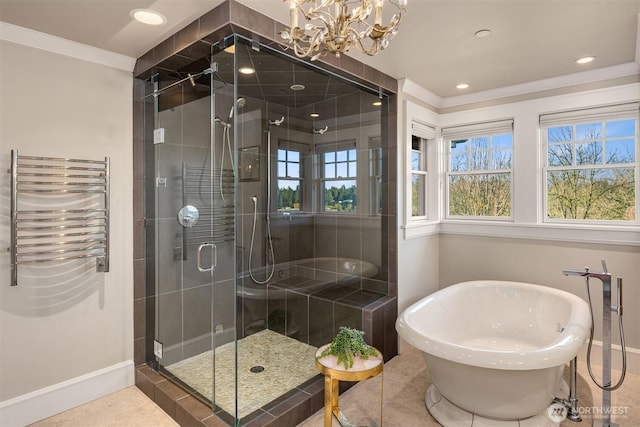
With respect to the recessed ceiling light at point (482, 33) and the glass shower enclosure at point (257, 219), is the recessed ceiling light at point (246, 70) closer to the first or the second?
the glass shower enclosure at point (257, 219)

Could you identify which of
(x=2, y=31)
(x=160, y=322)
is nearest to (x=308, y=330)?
(x=160, y=322)

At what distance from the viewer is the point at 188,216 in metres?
2.67

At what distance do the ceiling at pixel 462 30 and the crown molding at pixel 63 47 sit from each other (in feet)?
0.17

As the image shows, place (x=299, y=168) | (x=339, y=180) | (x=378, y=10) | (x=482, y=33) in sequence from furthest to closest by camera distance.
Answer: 1. (x=339, y=180)
2. (x=299, y=168)
3. (x=482, y=33)
4. (x=378, y=10)

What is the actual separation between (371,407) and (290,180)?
186 cm

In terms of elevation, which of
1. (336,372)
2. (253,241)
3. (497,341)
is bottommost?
(497,341)

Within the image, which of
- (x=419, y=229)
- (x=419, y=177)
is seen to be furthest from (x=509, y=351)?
(x=419, y=177)

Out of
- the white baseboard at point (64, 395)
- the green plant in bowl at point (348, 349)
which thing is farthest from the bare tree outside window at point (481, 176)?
the white baseboard at point (64, 395)

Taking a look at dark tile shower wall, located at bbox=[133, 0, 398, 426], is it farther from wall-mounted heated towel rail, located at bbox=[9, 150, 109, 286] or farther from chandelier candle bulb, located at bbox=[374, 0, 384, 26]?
chandelier candle bulb, located at bbox=[374, 0, 384, 26]

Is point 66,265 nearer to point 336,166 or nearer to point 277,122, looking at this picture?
point 277,122

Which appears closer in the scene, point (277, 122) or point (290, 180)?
point (277, 122)

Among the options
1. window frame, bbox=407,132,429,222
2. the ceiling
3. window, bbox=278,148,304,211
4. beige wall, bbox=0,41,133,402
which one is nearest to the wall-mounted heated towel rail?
beige wall, bbox=0,41,133,402

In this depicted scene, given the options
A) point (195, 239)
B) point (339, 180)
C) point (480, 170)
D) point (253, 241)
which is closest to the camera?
point (195, 239)

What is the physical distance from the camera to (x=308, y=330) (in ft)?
9.88
